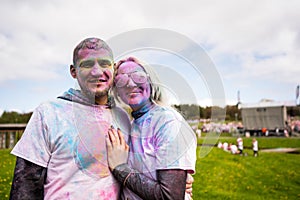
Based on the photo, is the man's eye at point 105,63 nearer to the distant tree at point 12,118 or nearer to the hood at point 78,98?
the hood at point 78,98

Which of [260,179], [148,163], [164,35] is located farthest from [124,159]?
[260,179]

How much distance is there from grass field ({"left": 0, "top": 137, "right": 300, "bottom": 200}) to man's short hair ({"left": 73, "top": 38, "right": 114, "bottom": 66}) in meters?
5.83

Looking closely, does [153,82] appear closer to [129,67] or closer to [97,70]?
[129,67]

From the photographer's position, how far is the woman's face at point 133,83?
1.88 m

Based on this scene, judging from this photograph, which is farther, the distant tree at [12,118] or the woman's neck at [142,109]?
the distant tree at [12,118]

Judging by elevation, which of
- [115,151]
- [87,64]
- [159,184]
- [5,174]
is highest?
[87,64]

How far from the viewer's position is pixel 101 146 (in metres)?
1.93

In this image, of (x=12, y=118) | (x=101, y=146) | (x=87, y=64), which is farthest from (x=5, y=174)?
(x=12, y=118)

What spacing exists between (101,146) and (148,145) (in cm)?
29

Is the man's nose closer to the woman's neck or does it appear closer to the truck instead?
the woman's neck

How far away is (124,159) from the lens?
1940mm

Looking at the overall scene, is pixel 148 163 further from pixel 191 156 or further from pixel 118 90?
pixel 118 90

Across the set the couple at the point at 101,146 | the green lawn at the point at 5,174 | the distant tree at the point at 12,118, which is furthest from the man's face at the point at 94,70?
the distant tree at the point at 12,118

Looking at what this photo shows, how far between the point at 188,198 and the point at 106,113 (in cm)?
80
